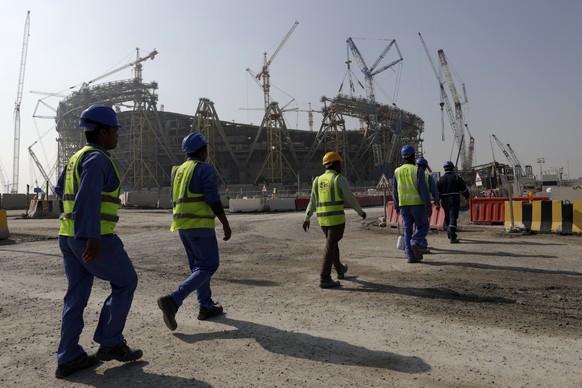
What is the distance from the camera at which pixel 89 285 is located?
2916mm

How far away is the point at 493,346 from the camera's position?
2.98 metres

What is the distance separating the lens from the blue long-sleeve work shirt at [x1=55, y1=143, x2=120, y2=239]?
262 centimetres

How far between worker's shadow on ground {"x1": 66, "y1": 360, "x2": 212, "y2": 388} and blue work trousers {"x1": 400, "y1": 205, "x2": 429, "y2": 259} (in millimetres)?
4806

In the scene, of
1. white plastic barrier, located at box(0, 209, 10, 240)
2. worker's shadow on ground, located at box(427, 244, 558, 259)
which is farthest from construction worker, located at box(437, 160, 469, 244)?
white plastic barrier, located at box(0, 209, 10, 240)

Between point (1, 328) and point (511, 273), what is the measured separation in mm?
5994

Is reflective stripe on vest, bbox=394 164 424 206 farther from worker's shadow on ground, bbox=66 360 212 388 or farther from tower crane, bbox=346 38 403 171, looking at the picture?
tower crane, bbox=346 38 403 171

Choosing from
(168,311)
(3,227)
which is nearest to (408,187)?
(168,311)

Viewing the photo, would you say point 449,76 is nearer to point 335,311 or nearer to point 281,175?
point 281,175

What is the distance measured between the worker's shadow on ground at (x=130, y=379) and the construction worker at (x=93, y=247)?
0.07m

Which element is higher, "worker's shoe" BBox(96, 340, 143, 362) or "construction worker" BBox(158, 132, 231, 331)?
"construction worker" BBox(158, 132, 231, 331)

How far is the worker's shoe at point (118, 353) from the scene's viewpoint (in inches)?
110

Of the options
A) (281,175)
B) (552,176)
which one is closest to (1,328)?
(281,175)

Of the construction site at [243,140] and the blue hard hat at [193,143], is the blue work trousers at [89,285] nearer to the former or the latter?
the blue hard hat at [193,143]

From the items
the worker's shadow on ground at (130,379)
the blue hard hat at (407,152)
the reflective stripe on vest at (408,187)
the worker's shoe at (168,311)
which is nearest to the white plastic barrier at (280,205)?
the blue hard hat at (407,152)
